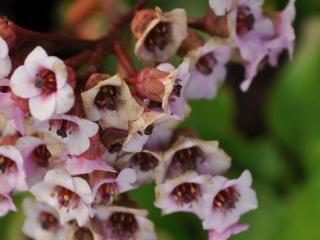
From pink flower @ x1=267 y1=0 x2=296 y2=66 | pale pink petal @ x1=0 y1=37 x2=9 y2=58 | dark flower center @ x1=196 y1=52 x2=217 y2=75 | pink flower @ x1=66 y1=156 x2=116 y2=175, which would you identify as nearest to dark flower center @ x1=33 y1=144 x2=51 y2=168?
pink flower @ x1=66 y1=156 x2=116 y2=175

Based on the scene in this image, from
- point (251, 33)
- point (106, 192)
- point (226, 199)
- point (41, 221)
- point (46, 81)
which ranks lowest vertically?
point (41, 221)

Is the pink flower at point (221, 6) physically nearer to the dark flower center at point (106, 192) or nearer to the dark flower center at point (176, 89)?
the dark flower center at point (176, 89)

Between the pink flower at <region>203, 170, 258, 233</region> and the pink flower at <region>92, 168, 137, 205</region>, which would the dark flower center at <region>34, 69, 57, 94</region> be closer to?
the pink flower at <region>92, 168, 137, 205</region>

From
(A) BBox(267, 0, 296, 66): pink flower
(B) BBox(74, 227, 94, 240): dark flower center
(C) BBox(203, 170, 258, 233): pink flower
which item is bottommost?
(B) BBox(74, 227, 94, 240): dark flower center

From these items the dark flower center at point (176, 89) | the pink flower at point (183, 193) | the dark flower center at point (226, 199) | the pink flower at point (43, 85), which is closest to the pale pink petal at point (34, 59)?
the pink flower at point (43, 85)

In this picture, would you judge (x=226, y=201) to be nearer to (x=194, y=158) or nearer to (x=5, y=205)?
(x=194, y=158)

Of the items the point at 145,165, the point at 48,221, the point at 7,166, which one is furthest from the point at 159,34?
the point at 48,221
